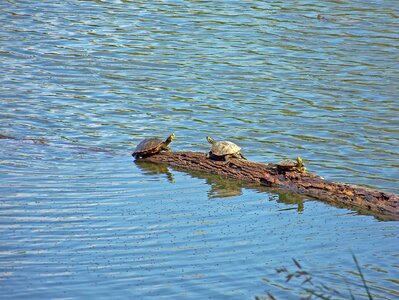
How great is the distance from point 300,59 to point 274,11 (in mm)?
2928

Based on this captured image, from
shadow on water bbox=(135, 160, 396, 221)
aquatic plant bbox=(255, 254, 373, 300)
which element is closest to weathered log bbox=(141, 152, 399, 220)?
shadow on water bbox=(135, 160, 396, 221)

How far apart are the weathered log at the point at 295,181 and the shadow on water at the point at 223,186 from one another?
47 millimetres

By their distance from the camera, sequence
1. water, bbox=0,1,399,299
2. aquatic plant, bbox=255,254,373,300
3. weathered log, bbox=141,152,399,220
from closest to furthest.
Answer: aquatic plant, bbox=255,254,373,300, water, bbox=0,1,399,299, weathered log, bbox=141,152,399,220

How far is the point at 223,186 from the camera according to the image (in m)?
8.91

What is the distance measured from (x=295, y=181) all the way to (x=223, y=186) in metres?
0.76

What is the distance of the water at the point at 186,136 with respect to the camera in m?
6.65

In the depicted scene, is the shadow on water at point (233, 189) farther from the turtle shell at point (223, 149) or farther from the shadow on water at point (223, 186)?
the turtle shell at point (223, 149)

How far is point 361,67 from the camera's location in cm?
1434

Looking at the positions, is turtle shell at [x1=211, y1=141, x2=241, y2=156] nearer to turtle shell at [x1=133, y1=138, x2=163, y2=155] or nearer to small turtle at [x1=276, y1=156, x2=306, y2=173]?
small turtle at [x1=276, y1=156, x2=306, y2=173]

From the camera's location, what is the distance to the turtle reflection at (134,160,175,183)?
9.34 metres

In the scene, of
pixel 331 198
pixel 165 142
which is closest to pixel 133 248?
pixel 331 198

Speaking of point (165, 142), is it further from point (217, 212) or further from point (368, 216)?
point (368, 216)

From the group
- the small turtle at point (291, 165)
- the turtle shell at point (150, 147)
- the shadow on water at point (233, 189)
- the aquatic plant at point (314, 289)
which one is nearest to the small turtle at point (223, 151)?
the shadow on water at point (233, 189)

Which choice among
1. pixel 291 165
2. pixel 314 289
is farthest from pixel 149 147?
pixel 314 289
